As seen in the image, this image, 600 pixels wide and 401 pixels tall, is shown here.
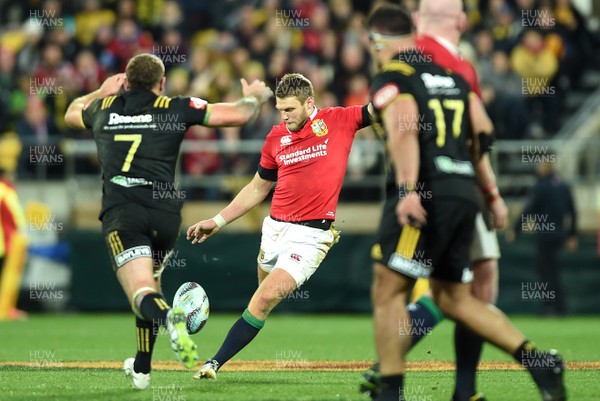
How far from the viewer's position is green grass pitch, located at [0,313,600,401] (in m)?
8.51

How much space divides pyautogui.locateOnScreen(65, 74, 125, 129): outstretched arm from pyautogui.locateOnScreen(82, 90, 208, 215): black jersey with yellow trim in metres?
0.30

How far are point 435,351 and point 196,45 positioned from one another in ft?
35.3

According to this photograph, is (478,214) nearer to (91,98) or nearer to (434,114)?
(434,114)

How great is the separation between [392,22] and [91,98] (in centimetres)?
327

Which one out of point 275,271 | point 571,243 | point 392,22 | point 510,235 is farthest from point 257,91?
point 571,243

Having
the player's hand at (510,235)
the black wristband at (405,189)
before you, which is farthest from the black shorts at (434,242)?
the player's hand at (510,235)

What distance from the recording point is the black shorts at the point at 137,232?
861cm

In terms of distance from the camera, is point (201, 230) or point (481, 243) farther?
point (201, 230)

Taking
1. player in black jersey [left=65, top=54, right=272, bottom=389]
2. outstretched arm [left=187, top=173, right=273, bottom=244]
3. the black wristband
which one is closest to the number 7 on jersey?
player in black jersey [left=65, top=54, right=272, bottom=389]

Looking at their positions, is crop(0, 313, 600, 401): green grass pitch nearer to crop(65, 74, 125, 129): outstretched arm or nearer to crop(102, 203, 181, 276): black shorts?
crop(102, 203, 181, 276): black shorts

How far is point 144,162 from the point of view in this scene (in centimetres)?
894

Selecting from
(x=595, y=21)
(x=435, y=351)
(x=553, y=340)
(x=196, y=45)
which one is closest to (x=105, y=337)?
(x=435, y=351)

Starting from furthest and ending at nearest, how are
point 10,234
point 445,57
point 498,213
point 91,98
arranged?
point 10,234 < point 91,98 < point 498,213 < point 445,57

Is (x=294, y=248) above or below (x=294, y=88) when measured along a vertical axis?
below
